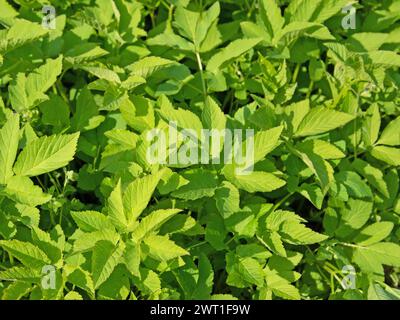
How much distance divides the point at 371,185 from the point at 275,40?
687mm

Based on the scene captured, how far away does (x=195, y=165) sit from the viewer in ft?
6.57

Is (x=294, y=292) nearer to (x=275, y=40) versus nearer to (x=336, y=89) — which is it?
(x=336, y=89)

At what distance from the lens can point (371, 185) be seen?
7.61ft

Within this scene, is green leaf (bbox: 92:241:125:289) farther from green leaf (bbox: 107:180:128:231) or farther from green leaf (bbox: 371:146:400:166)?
green leaf (bbox: 371:146:400:166)

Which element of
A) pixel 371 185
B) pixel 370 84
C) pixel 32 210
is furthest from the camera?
pixel 371 185

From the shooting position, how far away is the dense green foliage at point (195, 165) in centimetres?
179

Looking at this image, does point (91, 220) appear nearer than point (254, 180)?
Yes

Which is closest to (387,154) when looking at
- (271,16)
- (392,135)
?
(392,135)

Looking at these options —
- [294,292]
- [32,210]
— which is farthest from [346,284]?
[32,210]

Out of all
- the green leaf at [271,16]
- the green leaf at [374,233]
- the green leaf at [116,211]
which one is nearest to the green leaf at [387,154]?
the green leaf at [374,233]

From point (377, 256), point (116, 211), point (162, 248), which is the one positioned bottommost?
point (377, 256)

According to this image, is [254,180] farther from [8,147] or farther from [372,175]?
[8,147]

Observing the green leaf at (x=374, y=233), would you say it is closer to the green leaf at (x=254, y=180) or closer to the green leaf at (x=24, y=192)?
the green leaf at (x=254, y=180)

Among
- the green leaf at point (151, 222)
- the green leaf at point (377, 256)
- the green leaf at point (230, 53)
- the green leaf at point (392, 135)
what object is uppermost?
the green leaf at point (230, 53)
